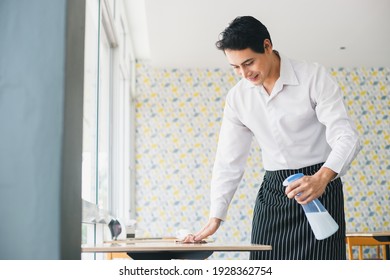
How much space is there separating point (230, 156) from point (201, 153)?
15.6ft

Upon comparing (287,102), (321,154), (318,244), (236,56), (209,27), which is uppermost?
(209,27)

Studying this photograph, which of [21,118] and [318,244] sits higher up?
[21,118]

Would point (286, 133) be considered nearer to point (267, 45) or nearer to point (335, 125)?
point (335, 125)

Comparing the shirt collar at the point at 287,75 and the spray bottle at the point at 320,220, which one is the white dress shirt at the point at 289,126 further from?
the spray bottle at the point at 320,220

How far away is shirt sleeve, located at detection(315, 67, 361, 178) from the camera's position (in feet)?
5.58

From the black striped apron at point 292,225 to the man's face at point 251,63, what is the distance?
33cm

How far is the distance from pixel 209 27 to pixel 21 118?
4.57m

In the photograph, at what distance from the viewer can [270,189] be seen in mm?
1901

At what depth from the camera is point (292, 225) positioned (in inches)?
71.4

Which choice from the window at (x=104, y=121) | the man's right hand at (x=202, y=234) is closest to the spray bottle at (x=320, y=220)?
the man's right hand at (x=202, y=234)

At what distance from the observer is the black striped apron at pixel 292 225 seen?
1763 mm
